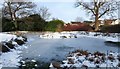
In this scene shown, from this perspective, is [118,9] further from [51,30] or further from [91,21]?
[51,30]

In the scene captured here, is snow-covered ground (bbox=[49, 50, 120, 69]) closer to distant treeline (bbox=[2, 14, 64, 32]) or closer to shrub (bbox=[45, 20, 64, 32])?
shrub (bbox=[45, 20, 64, 32])

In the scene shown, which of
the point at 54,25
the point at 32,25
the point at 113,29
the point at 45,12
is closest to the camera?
the point at 113,29

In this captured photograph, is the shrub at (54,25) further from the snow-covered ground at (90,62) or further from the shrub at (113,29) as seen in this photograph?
the snow-covered ground at (90,62)

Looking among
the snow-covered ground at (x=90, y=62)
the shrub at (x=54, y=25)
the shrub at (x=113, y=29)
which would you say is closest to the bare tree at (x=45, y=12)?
the shrub at (x=54, y=25)

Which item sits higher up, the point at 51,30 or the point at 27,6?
the point at 27,6

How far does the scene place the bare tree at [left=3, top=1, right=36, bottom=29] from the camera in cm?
2500

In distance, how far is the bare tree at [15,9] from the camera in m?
25.0

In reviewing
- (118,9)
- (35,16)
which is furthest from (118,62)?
(118,9)

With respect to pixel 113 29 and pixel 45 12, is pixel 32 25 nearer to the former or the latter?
pixel 45 12

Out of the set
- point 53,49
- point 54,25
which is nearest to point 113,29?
point 54,25

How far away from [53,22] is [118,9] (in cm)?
839

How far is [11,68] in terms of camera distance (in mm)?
6512

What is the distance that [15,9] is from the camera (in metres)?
25.5

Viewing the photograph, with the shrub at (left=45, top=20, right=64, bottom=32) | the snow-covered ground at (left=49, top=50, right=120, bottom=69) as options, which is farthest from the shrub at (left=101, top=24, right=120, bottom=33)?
the snow-covered ground at (left=49, top=50, right=120, bottom=69)
